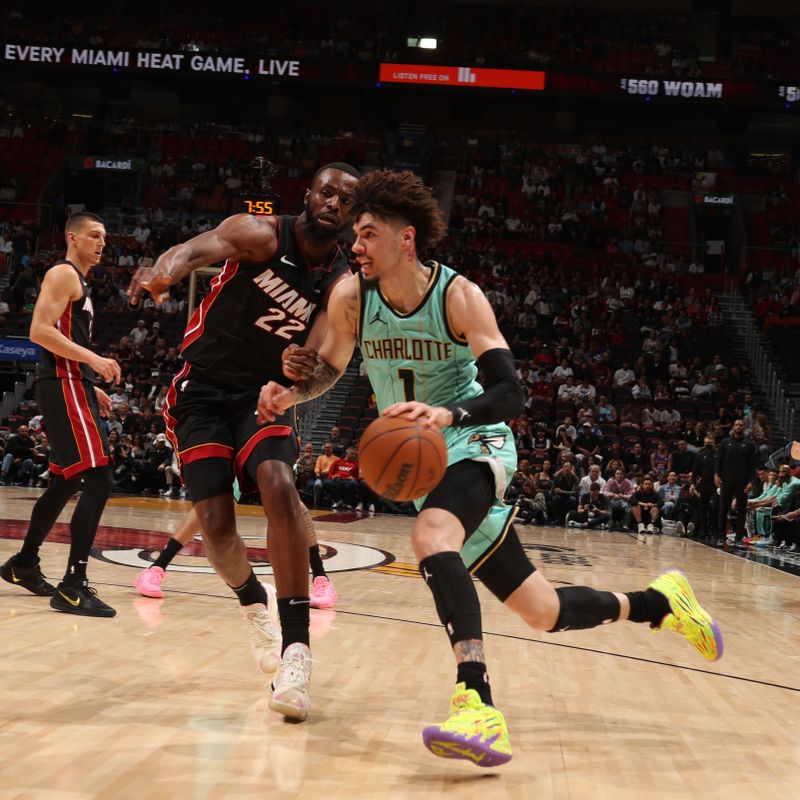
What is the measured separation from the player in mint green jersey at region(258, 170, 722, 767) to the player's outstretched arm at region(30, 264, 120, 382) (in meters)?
1.93

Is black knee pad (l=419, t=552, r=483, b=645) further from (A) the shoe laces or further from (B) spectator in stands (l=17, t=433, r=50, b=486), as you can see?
(B) spectator in stands (l=17, t=433, r=50, b=486)

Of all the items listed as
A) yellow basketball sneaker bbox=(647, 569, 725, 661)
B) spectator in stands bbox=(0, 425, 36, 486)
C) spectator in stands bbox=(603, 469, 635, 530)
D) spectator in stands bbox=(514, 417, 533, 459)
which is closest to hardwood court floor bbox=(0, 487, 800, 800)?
yellow basketball sneaker bbox=(647, 569, 725, 661)

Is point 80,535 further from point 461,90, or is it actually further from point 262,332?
point 461,90

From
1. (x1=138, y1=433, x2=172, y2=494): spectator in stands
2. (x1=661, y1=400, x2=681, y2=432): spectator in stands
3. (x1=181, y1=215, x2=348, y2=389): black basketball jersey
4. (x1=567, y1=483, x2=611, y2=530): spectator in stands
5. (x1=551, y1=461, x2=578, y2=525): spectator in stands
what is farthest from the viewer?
(x1=661, y1=400, x2=681, y2=432): spectator in stands

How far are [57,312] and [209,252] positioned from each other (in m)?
1.79

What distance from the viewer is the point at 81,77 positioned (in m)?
30.0

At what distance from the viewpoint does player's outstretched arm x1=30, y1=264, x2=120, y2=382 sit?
192 inches

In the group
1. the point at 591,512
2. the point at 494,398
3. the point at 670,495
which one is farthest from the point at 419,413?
the point at 670,495

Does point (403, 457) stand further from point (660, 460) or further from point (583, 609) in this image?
point (660, 460)

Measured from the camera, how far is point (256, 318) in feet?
12.8

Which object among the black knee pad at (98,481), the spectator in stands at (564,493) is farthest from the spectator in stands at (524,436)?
the black knee pad at (98,481)

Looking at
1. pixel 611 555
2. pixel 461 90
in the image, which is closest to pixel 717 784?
pixel 611 555

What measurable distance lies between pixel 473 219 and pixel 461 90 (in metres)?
4.40

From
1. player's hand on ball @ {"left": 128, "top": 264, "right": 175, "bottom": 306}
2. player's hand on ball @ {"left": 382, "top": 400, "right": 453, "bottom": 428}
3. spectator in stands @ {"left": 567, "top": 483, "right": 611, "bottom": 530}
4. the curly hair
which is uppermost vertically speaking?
the curly hair
